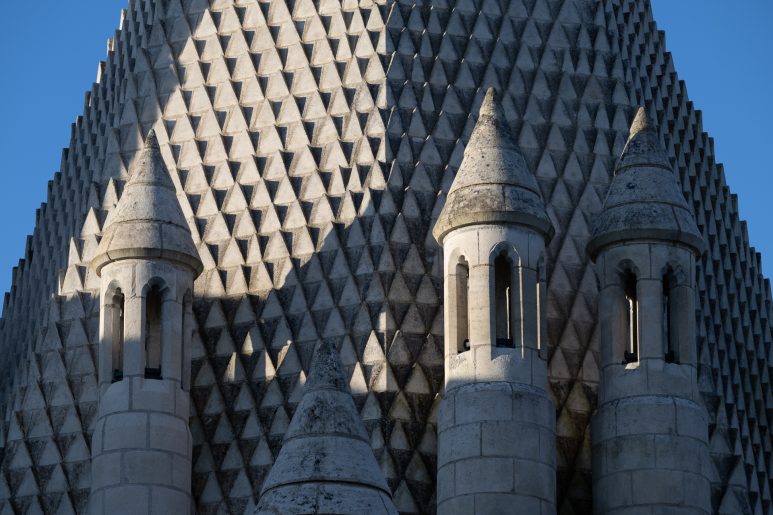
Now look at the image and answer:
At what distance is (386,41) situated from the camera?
3788 cm

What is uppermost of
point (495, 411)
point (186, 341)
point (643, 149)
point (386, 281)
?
point (643, 149)

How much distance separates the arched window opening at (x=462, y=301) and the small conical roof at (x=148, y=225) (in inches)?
147

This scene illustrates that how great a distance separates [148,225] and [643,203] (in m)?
6.58

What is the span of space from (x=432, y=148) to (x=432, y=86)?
117cm

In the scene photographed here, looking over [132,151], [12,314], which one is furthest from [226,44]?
[12,314]

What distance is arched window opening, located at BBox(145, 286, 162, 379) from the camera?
34438mm

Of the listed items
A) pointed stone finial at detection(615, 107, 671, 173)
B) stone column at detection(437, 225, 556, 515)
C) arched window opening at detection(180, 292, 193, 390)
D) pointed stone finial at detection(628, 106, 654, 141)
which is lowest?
stone column at detection(437, 225, 556, 515)

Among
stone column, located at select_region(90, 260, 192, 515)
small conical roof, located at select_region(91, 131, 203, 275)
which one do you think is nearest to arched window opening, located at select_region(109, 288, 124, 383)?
stone column, located at select_region(90, 260, 192, 515)

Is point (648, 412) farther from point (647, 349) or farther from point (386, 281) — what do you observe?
point (386, 281)

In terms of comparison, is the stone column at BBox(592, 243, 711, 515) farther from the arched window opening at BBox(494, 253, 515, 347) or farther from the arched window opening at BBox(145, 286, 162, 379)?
the arched window opening at BBox(145, 286, 162, 379)

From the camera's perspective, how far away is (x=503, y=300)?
33875 mm

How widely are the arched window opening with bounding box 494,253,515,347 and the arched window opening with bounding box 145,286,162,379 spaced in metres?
4.55

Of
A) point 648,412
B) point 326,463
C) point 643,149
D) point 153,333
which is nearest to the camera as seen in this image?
point 326,463

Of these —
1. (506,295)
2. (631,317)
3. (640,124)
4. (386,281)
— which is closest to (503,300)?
(506,295)
